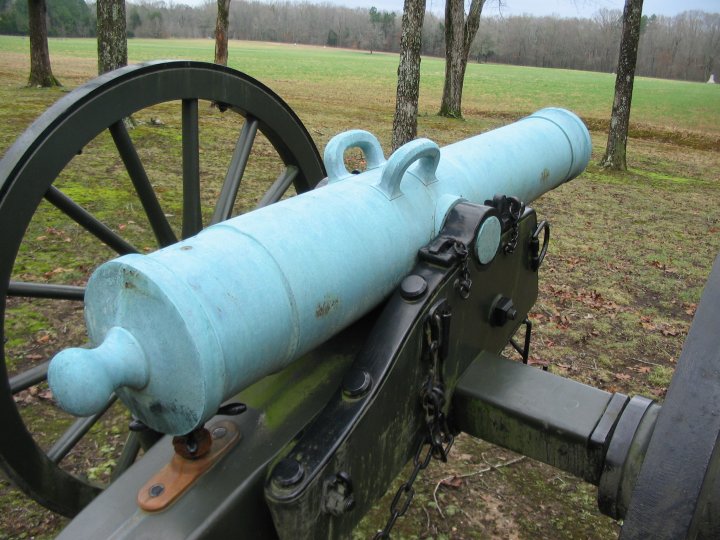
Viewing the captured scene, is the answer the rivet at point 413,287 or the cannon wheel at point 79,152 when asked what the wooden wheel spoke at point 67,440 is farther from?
the rivet at point 413,287

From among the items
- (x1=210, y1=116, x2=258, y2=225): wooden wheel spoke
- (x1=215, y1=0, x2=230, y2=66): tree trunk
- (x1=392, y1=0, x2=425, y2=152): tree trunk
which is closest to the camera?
(x1=210, y1=116, x2=258, y2=225): wooden wheel spoke

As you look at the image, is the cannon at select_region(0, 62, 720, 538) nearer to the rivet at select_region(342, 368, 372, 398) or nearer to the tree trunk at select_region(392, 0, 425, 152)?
the rivet at select_region(342, 368, 372, 398)

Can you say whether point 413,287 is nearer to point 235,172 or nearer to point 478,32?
point 235,172

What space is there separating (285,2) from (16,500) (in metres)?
111

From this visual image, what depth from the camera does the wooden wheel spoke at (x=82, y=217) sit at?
1908 millimetres

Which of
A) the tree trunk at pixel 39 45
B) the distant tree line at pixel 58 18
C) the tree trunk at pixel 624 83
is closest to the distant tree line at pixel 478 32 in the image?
the distant tree line at pixel 58 18

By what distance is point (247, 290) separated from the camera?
1.14 m

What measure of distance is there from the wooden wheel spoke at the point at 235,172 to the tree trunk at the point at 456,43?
1382 cm

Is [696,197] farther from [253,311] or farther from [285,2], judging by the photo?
[285,2]

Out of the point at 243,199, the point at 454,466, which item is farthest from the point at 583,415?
the point at 243,199

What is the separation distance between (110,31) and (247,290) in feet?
25.2

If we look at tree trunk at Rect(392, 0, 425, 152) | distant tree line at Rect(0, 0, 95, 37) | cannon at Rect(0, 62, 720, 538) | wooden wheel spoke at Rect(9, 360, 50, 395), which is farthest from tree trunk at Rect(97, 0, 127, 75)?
distant tree line at Rect(0, 0, 95, 37)

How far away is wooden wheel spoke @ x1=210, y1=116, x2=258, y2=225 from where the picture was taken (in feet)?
7.66

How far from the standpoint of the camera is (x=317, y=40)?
310ft
